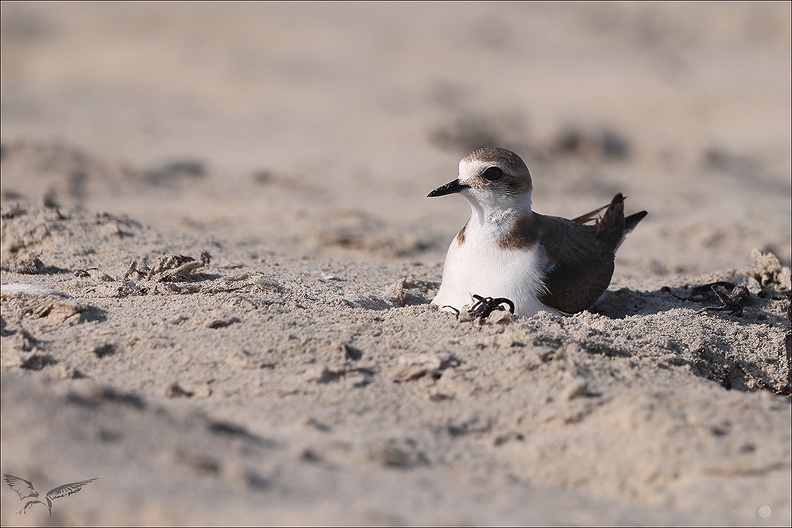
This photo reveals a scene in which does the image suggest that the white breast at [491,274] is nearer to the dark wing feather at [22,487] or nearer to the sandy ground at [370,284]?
the sandy ground at [370,284]

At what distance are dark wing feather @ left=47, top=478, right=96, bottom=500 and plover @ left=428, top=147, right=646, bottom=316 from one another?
2.14 meters

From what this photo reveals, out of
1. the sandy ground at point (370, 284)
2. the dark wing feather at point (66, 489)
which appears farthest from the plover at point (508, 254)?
the dark wing feather at point (66, 489)

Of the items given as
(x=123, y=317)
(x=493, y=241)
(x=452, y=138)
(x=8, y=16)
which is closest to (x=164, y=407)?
(x=123, y=317)

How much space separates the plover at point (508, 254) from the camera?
174 inches

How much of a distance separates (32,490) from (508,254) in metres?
2.51

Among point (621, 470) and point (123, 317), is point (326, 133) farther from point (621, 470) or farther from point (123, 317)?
point (621, 470)

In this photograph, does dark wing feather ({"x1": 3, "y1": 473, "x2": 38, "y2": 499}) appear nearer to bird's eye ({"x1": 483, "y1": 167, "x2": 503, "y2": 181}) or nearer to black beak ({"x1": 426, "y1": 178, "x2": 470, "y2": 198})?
black beak ({"x1": 426, "y1": 178, "x2": 470, "y2": 198})

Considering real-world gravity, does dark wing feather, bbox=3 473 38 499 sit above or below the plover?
below

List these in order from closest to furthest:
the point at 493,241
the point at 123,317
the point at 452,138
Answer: the point at 123,317 → the point at 493,241 → the point at 452,138

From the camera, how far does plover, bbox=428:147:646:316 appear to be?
4422mm

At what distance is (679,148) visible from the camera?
10375mm

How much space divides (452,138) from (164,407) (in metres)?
7.41

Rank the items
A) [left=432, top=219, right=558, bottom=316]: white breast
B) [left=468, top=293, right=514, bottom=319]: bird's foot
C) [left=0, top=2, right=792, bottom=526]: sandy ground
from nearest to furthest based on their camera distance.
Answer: [left=0, top=2, right=792, bottom=526]: sandy ground < [left=468, top=293, right=514, bottom=319]: bird's foot < [left=432, top=219, right=558, bottom=316]: white breast

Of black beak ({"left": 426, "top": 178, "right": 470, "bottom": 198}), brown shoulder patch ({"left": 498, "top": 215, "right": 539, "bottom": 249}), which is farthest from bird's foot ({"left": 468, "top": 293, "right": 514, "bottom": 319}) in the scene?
black beak ({"left": 426, "top": 178, "right": 470, "bottom": 198})
